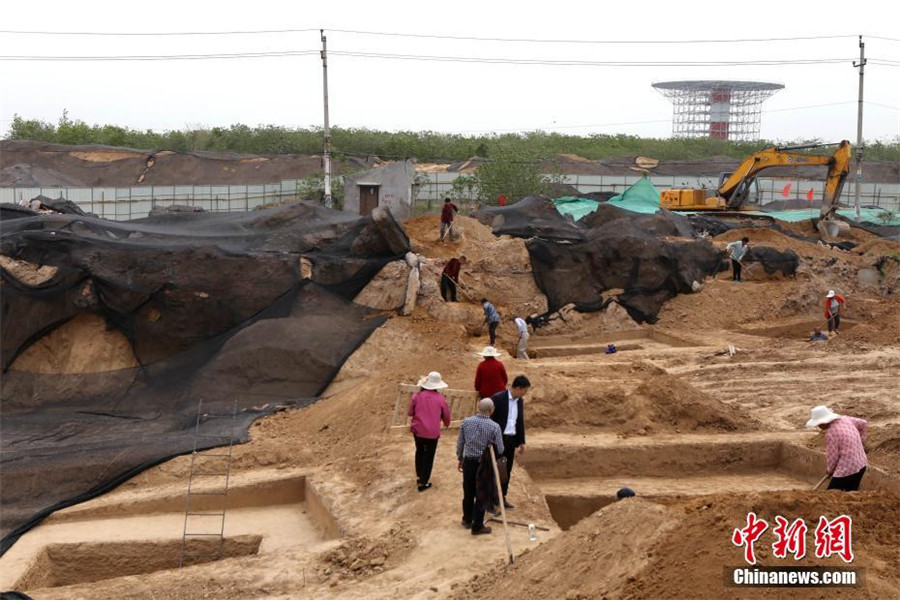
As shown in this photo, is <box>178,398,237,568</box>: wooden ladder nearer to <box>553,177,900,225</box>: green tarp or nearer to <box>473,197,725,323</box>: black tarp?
<box>473,197,725,323</box>: black tarp

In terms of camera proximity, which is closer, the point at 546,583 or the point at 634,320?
the point at 546,583

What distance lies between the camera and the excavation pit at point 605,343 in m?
19.4

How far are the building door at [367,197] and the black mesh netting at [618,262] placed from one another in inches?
414

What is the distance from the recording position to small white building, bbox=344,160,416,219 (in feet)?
112

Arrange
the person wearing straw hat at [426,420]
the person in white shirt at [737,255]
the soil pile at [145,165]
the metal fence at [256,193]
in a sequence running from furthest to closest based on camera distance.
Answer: the soil pile at [145,165] → the metal fence at [256,193] → the person in white shirt at [737,255] → the person wearing straw hat at [426,420]

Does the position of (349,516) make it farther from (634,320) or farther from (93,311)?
(634,320)

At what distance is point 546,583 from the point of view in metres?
6.48

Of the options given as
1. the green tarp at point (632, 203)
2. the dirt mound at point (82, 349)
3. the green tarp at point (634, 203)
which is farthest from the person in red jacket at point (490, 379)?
the green tarp at point (632, 203)

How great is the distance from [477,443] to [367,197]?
2663cm

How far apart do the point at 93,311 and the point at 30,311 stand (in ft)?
3.11

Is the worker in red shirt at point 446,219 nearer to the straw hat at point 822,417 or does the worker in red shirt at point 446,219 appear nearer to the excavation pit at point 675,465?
the excavation pit at point 675,465

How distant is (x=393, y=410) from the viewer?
40.7 feet

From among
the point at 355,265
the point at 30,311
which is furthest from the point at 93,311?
the point at 355,265

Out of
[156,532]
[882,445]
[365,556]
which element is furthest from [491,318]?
[365,556]
